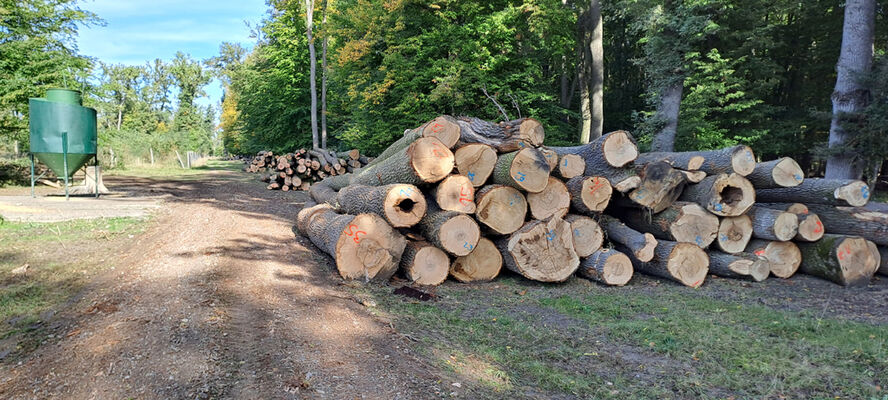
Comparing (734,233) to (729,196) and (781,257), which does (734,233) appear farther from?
(781,257)

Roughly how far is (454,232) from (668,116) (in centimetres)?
1190

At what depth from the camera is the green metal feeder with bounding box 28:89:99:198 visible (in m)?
10.2

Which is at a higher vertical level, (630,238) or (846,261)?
(630,238)

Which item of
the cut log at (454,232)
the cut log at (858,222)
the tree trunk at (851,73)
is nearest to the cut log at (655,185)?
the cut log at (858,222)

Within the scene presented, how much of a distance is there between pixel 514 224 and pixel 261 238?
385cm

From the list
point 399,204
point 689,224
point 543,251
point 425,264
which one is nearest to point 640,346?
point 543,251

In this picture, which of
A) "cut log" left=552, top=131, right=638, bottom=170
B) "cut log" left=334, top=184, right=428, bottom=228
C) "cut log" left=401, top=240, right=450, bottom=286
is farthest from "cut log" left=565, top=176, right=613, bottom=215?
"cut log" left=334, top=184, right=428, bottom=228

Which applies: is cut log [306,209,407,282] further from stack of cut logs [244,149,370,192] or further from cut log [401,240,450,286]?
stack of cut logs [244,149,370,192]

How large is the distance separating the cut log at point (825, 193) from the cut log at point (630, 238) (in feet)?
6.83

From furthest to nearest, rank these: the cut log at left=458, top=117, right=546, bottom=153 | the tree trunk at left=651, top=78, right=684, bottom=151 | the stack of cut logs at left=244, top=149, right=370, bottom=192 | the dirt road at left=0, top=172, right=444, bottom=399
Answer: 1. the stack of cut logs at left=244, top=149, right=370, bottom=192
2. the tree trunk at left=651, top=78, right=684, bottom=151
3. the cut log at left=458, top=117, right=546, bottom=153
4. the dirt road at left=0, top=172, right=444, bottom=399

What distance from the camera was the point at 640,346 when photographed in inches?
156

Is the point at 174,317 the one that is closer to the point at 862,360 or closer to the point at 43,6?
the point at 862,360

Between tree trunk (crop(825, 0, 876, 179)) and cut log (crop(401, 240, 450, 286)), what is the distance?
10424 millimetres

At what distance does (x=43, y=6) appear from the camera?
54.1 feet
